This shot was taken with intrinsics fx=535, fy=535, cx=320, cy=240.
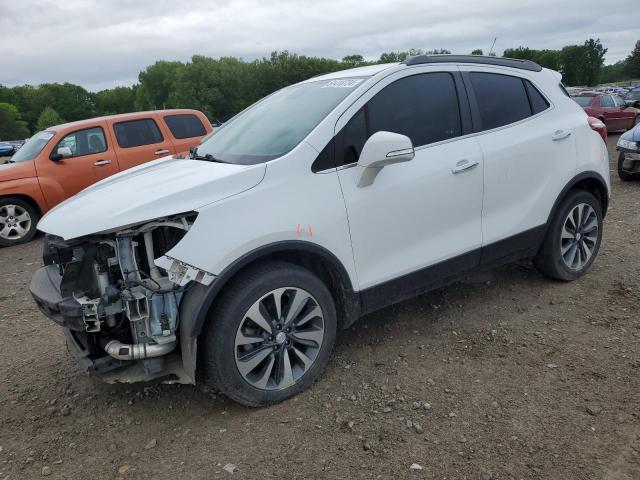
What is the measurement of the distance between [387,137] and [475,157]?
978mm

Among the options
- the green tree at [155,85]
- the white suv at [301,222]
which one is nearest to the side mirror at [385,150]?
the white suv at [301,222]

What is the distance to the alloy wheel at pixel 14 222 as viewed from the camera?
8062 millimetres

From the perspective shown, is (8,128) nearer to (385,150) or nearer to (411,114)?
(411,114)

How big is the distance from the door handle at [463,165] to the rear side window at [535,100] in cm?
92

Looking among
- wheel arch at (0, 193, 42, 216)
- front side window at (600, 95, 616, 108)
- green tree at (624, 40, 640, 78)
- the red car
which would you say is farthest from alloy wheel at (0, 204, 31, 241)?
green tree at (624, 40, 640, 78)

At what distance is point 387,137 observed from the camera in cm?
299

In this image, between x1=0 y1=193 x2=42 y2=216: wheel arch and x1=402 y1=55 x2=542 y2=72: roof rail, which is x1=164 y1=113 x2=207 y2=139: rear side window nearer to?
x1=0 y1=193 x2=42 y2=216: wheel arch

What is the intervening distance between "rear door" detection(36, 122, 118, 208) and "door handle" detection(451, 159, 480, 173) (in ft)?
21.6

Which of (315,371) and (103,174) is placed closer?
(315,371)

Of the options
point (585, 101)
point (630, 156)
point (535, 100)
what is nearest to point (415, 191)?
point (535, 100)

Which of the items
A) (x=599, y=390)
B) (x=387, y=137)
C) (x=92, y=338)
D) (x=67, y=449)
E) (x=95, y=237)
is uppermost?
(x=387, y=137)

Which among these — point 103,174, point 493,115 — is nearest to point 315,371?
point 493,115

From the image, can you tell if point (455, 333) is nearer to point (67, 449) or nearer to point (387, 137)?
point (387, 137)

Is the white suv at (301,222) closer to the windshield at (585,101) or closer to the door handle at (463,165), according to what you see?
the door handle at (463,165)
